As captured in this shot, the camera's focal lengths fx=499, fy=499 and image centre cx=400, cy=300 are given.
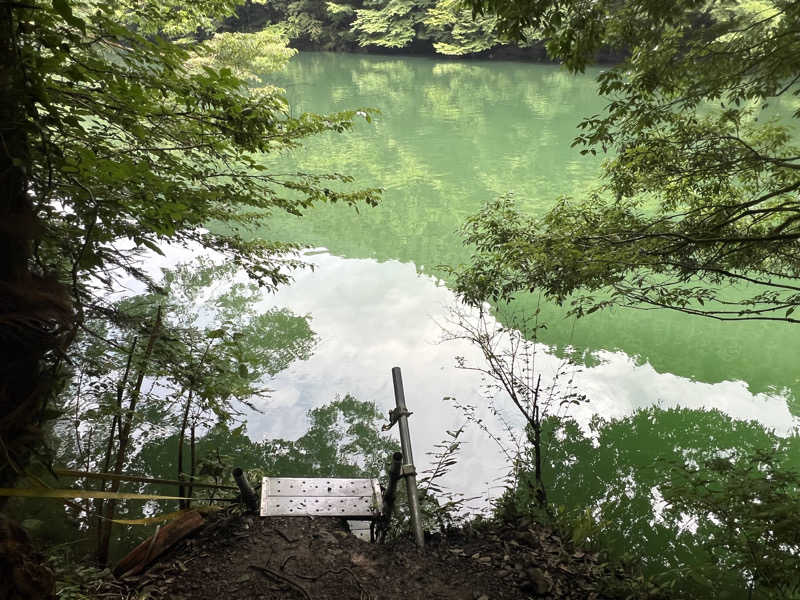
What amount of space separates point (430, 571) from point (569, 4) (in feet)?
11.4

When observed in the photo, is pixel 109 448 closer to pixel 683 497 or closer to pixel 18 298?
pixel 18 298

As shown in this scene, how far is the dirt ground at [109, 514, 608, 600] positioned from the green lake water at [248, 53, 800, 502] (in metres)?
1.66

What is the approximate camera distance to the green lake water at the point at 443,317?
6352 mm

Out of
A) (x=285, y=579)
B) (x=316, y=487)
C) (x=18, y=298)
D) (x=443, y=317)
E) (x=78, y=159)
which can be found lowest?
(x=285, y=579)

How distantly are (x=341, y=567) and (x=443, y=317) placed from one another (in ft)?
17.9

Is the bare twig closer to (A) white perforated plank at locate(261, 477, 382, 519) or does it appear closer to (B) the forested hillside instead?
(A) white perforated plank at locate(261, 477, 382, 519)

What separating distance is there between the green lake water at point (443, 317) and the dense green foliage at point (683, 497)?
0.45m

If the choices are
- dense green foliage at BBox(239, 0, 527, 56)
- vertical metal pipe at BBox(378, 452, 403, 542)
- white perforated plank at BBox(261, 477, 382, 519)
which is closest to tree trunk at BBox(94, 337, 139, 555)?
white perforated plank at BBox(261, 477, 382, 519)

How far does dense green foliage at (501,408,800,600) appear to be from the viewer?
10.1 ft

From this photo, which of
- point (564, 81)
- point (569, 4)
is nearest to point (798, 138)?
point (564, 81)

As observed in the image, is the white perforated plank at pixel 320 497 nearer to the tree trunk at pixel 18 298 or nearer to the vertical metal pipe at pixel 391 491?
the vertical metal pipe at pixel 391 491

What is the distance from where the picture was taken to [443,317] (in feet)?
26.7

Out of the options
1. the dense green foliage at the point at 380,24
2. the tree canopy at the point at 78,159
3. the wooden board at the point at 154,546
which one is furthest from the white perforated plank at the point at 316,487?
the dense green foliage at the point at 380,24

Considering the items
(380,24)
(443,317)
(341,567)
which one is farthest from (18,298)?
(380,24)
